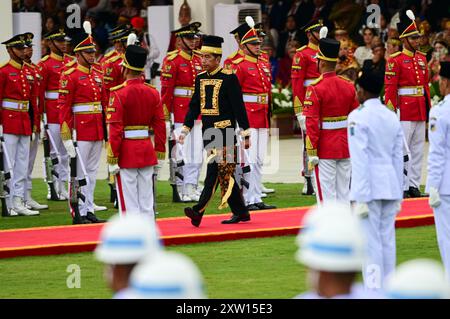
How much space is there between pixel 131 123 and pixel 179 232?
1628 mm

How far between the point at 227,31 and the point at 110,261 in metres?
20.0

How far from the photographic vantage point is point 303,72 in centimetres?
1620

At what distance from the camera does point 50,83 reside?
1639 cm

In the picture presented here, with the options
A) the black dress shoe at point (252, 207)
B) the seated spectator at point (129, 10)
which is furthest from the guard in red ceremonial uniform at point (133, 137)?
the seated spectator at point (129, 10)

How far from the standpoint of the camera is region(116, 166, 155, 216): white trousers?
11797 millimetres

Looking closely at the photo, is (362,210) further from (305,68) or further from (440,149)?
(305,68)

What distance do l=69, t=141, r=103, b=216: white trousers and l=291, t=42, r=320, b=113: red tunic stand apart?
273cm

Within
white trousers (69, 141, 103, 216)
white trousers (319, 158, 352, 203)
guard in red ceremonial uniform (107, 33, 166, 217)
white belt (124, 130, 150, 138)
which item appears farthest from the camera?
white trousers (69, 141, 103, 216)

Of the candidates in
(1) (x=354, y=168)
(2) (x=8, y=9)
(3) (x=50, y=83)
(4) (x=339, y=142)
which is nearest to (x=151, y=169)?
(4) (x=339, y=142)

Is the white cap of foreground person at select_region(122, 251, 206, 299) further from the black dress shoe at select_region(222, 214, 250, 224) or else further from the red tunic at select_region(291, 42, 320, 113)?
the red tunic at select_region(291, 42, 320, 113)

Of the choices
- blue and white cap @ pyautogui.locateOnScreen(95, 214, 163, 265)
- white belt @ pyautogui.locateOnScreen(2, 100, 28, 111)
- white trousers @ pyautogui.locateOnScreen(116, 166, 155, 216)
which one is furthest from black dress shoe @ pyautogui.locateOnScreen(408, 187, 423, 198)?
blue and white cap @ pyautogui.locateOnScreen(95, 214, 163, 265)

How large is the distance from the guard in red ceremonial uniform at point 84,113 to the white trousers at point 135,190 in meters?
2.66

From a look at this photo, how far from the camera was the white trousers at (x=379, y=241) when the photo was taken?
9.40m

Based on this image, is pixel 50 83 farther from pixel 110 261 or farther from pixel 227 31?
pixel 110 261
